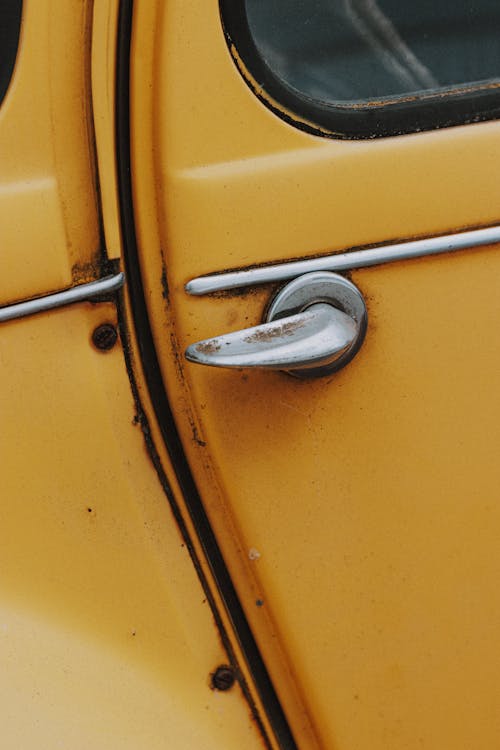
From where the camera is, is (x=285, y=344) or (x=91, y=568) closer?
(x=285, y=344)

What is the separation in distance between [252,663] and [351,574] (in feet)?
0.59

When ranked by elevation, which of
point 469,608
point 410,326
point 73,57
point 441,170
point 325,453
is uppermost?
point 73,57

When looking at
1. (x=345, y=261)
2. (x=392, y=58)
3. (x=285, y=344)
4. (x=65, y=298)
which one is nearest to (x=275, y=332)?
(x=285, y=344)

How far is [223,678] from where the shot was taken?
1001mm

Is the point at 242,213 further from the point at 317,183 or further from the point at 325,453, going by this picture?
the point at 325,453

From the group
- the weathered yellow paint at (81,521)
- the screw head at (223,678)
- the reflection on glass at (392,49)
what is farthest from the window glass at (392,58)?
the screw head at (223,678)

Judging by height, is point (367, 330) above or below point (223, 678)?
above

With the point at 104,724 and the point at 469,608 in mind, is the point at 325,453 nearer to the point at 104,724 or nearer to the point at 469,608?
the point at 469,608

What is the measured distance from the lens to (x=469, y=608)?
995 mm

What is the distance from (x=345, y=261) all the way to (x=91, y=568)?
52cm

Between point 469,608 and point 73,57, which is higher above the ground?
point 73,57

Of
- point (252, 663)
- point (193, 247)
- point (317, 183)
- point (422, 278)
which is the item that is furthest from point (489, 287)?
point (252, 663)

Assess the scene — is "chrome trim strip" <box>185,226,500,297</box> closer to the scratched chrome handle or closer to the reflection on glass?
the scratched chrome handle

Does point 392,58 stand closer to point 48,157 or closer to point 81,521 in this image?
point 48,157
